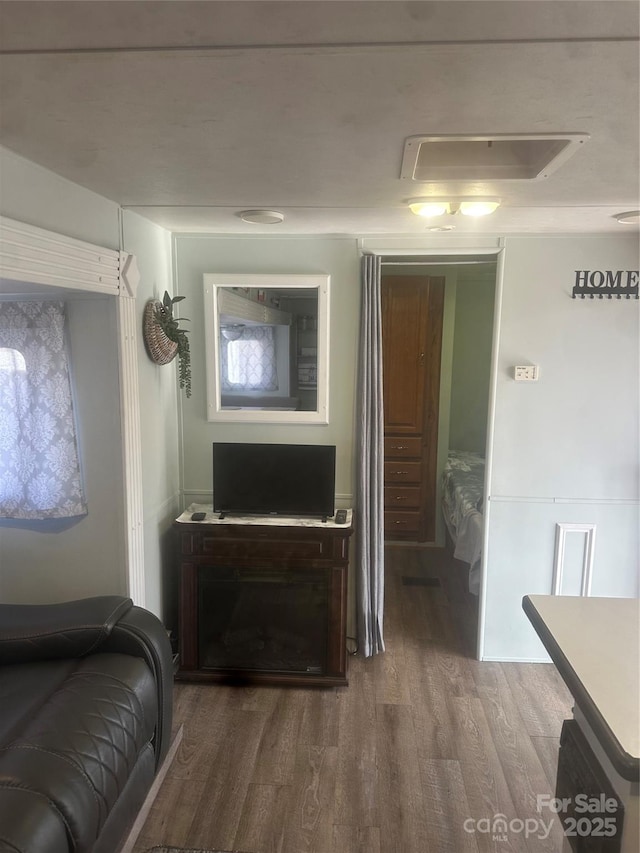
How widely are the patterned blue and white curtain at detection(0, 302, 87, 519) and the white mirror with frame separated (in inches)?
36.1

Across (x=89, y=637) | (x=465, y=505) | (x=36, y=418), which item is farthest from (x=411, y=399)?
(x=89, y=637)

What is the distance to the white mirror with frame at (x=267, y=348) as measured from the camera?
118 inches

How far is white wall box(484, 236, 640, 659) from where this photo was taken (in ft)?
9.49

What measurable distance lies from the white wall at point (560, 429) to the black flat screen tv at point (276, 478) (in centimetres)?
96

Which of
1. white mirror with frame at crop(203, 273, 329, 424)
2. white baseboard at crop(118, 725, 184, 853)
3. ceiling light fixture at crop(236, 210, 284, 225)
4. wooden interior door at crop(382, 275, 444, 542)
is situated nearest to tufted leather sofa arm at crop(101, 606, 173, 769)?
white baseboard at crop(118, 725, 184, 853)

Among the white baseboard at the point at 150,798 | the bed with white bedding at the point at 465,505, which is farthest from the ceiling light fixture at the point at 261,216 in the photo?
the white baseboard at the point at 150,798

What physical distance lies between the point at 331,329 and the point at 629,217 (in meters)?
1.48

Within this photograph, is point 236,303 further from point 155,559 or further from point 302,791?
point 302,791

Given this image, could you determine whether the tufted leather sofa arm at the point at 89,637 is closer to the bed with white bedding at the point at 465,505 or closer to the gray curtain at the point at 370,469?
the gray curtain at the point at 370,469

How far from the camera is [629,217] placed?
7.67 ft

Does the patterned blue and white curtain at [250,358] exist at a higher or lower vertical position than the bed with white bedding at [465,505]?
higher

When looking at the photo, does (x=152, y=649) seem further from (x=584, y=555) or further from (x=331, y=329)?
(x=584, y=555)

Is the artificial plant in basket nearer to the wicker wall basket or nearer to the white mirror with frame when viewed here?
the wicker wall basket

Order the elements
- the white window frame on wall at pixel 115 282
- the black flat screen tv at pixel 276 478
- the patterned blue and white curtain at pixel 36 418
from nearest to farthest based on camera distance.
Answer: the white window frame on wall at pixel 115 282 → the patterned blue and white curtain at pixel 36 418 → the black flat screen tv at pixel 276 478
